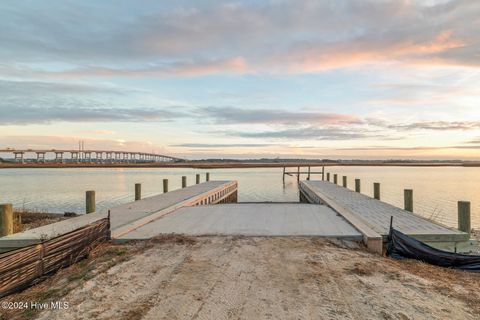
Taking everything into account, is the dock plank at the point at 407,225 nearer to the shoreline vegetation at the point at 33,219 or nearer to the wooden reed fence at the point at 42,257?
the wooden reed fence at the point at 42,257

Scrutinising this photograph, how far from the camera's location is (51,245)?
262 inches

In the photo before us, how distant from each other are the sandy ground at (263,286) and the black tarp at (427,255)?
44 cm

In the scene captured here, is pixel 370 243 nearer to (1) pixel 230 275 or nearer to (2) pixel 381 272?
(2) pixel 381 272

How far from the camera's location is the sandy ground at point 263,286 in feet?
16.2

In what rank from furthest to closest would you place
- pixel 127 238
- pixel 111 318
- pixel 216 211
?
pixel 216 211 → pixel 127 238 → pixel 111 318

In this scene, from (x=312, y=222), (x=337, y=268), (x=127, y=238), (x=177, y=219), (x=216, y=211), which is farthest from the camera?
(x=216, y=211)

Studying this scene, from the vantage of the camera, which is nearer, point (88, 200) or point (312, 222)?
point (312, 222)

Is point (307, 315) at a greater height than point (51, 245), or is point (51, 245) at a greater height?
point (51, 245)

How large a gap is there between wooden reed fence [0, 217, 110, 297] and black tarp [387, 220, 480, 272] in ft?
22.8

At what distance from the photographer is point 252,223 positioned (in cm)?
1089

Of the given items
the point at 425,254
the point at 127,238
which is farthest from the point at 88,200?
the point at 425,254

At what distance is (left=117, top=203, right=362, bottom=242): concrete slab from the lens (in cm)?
945

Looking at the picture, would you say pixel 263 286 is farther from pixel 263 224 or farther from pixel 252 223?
pixel 252 223

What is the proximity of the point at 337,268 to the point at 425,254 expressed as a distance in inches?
113
